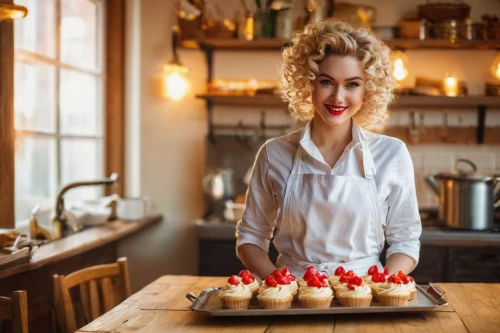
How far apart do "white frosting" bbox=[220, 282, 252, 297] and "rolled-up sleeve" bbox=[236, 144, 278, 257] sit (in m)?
0.55

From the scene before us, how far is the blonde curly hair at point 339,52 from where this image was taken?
2381 millimetres

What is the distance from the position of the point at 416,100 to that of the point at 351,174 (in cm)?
226

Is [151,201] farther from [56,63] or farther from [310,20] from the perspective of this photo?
[310,20]

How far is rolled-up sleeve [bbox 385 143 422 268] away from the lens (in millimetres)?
2453

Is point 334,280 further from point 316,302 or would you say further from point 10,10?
point 10,10

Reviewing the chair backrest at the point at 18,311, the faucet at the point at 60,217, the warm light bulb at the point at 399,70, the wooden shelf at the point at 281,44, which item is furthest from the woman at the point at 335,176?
the wooden shelf at the point at 281,44

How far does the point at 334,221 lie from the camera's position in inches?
95.0

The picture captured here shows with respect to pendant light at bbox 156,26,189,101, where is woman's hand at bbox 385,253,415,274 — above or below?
below

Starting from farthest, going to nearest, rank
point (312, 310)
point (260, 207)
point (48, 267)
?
point (48, 267) < point (260, 207) < point (312, 310)

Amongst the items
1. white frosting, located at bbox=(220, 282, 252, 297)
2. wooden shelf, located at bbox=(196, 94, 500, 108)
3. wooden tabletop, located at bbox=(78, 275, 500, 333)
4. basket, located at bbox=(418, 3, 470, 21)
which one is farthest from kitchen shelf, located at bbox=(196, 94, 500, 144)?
white frosting, located at bbox=(220, 282, 252, 297)

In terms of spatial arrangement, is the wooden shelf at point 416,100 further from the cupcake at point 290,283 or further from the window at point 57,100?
the cupcake at point 290,283

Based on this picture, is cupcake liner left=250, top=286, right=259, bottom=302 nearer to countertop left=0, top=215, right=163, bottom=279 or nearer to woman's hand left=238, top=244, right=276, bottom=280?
woman's hand left=238, top=244, right=276, bottom=280

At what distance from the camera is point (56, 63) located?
391cm

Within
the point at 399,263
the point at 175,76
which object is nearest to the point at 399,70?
the point at 175,76
